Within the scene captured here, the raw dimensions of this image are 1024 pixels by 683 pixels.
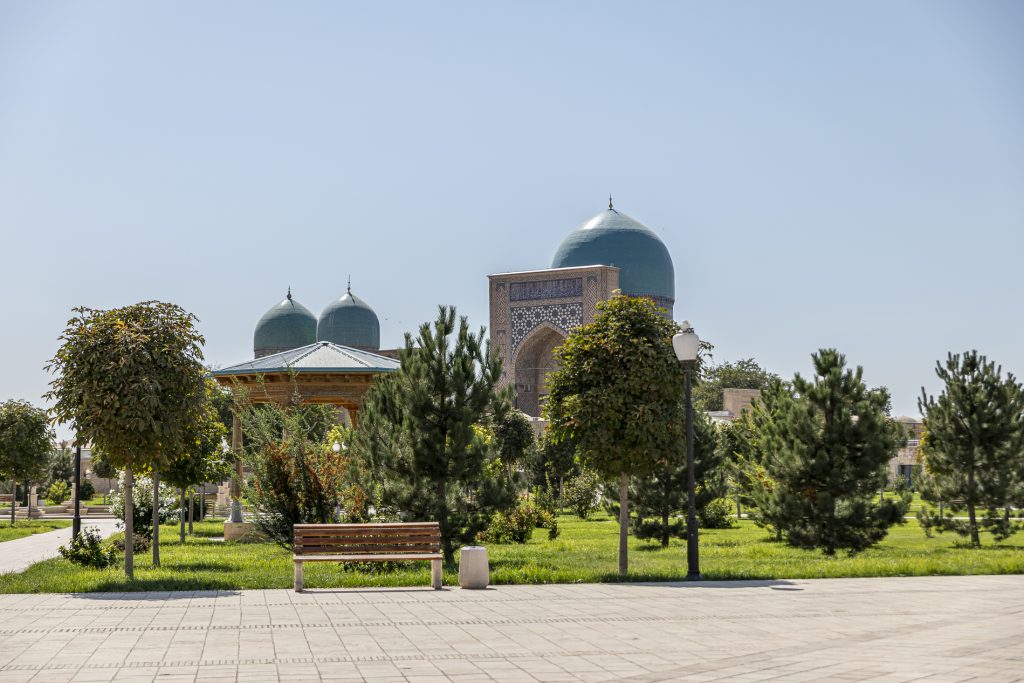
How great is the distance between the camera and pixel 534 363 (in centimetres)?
7150

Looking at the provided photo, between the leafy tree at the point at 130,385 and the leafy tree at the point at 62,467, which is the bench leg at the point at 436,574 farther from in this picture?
the leafy tree at the point at 62,467

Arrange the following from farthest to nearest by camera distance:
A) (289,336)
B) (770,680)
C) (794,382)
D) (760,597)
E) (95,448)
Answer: (289,336) → (794,382) → (95,448) → (760,597) → (770,680)

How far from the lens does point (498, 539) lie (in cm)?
2611

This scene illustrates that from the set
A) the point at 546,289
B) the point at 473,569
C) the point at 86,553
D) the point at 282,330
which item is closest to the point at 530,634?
the point at 473,569

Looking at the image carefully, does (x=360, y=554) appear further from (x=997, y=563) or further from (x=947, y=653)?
(x=997, y=563)

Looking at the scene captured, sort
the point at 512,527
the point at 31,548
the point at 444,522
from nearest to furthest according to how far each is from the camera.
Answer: the point at 444,522
the point at 31,548
the point at 512,527

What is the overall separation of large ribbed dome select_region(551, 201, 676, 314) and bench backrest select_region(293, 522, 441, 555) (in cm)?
5602

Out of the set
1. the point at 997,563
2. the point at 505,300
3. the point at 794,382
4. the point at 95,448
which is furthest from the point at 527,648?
the point at 505,300

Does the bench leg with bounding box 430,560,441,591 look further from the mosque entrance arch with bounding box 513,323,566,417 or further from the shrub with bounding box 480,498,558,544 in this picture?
the mosque entrance arch with bounding box 513,323,566,417

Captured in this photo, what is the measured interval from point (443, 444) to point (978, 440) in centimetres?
1350

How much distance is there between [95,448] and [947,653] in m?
11.8

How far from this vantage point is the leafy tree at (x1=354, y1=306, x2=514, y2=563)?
56.0 feet

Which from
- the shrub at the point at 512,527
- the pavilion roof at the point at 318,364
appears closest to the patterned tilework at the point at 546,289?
the pavilion roof at the point at 318,364

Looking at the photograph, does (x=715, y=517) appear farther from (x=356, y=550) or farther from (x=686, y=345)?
(x=356, y=550)
